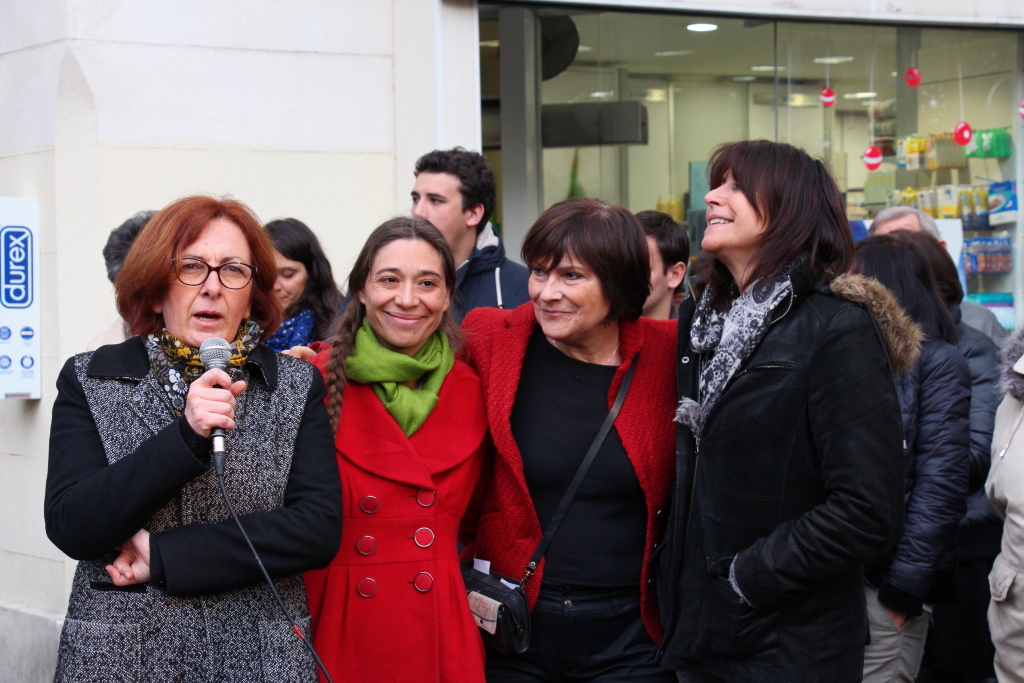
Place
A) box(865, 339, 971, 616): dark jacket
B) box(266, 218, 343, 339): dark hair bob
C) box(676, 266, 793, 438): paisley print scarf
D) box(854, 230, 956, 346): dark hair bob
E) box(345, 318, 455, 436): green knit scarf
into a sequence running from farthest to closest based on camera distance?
box(266, 218, 343, 339): dark hair bob → box(854, 230, 956, 346): dark hair bob → box(865, 339, 971, 616): dark jacket → box(345, 318, 455, 436): green knit scarf → box(676, 266, 793, 438): paisley print scarf

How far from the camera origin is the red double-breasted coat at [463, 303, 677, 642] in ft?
9.18

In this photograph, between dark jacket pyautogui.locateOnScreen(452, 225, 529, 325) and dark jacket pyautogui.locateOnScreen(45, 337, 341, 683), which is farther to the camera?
dark jacket pyautogui.locateOnScreen(452, 225, 529, 325)

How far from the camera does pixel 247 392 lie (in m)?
2.40

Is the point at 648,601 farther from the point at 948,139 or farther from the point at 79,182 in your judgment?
the point at 948,139

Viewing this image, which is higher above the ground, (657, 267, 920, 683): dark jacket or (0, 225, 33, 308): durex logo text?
(0, 225, 33, 308): durex logo text

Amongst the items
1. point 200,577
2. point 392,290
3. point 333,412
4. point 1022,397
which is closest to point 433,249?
point 392,290

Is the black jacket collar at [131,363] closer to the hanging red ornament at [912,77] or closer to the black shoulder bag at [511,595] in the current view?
the black shoulder bag at [511,595]

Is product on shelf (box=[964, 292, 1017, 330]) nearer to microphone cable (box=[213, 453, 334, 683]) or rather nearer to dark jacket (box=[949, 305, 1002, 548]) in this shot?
dark jacket (box=[949, 305, 1002, 548])

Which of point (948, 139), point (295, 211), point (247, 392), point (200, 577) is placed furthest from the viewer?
point (948, 139)

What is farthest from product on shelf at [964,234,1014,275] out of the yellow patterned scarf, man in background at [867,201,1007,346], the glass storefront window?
the yellow patterned scarf

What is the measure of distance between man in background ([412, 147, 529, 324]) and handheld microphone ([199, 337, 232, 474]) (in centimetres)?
226

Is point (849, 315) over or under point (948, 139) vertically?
under

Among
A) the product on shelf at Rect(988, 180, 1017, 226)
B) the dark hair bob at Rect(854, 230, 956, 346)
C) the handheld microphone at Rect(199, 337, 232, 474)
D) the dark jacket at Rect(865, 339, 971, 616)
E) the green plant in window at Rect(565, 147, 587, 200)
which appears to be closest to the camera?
the handheld microphone at Rect(199, 337, 232, 474)

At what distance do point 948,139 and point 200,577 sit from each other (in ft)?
26.9
